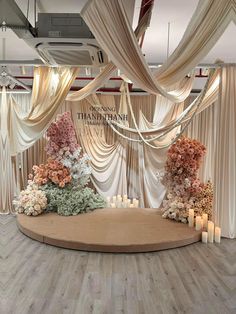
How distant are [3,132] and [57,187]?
4.79ft

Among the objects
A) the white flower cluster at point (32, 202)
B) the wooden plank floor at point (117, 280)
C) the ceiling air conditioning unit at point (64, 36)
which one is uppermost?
the ceiling air conditioning unit at point (64, 36)

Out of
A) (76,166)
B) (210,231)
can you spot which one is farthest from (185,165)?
(76,166)

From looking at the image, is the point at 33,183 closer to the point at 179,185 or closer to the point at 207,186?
the point at 179,185

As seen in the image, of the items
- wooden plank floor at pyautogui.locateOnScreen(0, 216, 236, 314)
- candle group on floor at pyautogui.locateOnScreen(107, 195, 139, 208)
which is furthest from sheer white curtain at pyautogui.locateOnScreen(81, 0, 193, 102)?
candle group on floor at pyautogui.locateOnScreen(107, 195, 139, 208)

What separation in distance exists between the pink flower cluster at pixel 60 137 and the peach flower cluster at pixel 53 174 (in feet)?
0.68

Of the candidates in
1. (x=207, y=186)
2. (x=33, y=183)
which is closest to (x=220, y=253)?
(x=207, y=186)

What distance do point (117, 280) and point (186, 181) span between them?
2283 millimetres

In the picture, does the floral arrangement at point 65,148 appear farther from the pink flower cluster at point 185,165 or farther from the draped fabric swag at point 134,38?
the draped fabric swag at point 134,38

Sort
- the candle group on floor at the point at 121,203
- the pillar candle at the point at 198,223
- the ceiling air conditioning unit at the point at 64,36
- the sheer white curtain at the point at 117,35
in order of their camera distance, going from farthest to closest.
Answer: the candle group on floor at the point at 121,203
the pillar candle at the point at 198,223
the ceiling air conditioning unit at the point at 64,36
the sheer white curtain at the point at 117,35

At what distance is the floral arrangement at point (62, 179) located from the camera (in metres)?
6.25

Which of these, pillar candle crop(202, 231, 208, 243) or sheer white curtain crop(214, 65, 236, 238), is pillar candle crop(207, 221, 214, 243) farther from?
sheer white curtain crop(214, 65, 236, 238)

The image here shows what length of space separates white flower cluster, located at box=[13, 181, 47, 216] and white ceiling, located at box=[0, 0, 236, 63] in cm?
230

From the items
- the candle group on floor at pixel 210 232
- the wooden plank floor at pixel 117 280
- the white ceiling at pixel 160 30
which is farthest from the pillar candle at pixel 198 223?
the white ceiling at pixel 160 30

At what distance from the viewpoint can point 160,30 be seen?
4539mm
